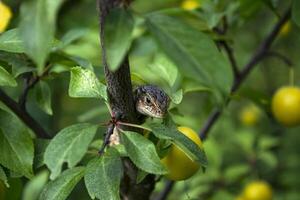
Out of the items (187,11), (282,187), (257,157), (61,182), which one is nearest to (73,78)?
(61,182)

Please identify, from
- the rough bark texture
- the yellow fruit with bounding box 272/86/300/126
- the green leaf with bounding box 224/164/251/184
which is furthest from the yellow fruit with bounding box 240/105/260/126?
the rough bark texture

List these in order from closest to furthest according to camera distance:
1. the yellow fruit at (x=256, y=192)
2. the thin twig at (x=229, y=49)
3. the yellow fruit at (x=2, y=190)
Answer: the yellow fruit at (x=2, y=190)
the thin twig at (x=229, y=49)
the yellow fruit at (x=256, y=192)

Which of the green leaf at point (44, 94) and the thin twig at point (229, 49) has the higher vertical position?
the green leaf at point (44, 94)

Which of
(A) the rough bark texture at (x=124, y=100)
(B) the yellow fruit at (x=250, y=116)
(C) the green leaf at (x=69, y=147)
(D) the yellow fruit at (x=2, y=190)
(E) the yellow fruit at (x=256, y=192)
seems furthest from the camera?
(B) the yellow fruit at (x=250, y=116)

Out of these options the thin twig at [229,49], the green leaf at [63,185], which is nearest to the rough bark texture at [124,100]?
the green leaf at [63,185]

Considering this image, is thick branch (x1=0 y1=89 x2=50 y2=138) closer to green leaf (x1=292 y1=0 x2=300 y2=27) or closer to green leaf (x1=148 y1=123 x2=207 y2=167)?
green leaf (x1=148 y1=123 x2=207 y2=167)

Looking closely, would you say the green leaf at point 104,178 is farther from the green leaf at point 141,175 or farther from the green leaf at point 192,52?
the green leaf at point 192,52

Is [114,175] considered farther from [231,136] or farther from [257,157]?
[231,136]
